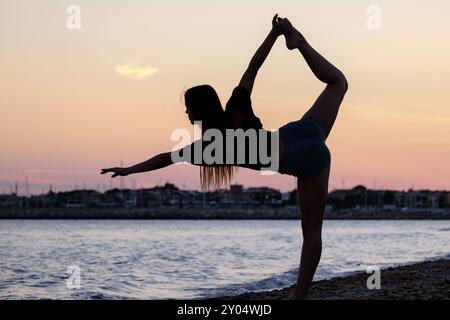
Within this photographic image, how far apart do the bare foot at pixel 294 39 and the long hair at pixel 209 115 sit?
0.53 meters

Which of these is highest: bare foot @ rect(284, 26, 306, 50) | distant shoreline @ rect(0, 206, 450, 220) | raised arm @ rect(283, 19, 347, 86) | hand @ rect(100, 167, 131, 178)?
bare foot @ rect(284, 26, 306, 50)

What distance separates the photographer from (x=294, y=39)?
14.7 ft

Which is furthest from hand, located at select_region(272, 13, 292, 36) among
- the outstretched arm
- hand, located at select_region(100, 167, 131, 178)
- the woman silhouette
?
hand, located at select_region(100, 167, 131, 178)

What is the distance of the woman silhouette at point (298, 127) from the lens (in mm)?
4305

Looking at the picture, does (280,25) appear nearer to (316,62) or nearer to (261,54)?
(261,54)

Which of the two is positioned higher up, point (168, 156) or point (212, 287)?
point (168, 156)

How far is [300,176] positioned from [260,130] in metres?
0.42

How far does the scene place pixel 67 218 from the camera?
615 ft

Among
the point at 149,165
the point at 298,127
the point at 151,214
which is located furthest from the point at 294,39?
the point at 151,214

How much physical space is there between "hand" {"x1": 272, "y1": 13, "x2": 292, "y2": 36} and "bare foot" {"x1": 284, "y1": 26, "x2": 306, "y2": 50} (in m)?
0.06

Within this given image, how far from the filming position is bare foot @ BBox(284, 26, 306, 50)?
4461 mm

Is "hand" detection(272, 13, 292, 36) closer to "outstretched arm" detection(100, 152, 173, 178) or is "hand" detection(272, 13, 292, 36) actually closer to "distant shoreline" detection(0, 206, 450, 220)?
"outstretched arm" detection(100, 152, 173, 178)
